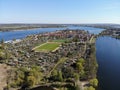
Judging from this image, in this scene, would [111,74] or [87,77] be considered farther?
[111,74]

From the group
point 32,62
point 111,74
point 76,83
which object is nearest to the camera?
point 76,83

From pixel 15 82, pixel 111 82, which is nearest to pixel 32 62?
pixel 15 82

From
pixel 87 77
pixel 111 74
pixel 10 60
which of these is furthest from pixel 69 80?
pixel 10 60

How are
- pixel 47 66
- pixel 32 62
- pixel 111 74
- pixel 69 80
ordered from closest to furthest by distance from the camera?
1. pixel 69 80
2. pixel 111 74
3. pixel 47 66
4. pixel 32 62

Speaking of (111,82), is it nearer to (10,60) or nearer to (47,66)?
(47,66)

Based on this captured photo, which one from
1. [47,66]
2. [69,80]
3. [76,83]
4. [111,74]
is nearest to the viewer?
[76,83]

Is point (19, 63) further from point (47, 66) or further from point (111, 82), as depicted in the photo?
point (111, 82)

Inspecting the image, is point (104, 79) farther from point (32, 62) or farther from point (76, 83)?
point (32, 62)

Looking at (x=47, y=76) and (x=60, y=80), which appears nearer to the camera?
(x=60, y=80)

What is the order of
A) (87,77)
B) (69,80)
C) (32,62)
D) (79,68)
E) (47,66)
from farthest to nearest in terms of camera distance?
(32,62), (47,66), (79,68), (87,77), (69,80)
